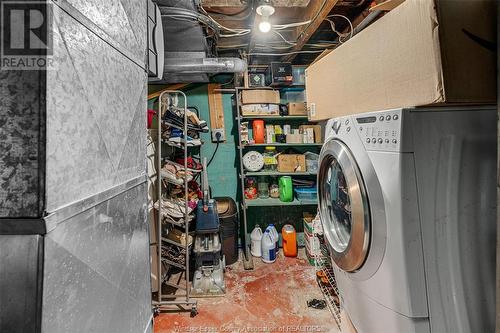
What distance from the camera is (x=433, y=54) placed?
0.70m

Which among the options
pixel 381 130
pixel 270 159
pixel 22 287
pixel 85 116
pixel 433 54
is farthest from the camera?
pixel 270 159

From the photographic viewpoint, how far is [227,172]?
2877 mm

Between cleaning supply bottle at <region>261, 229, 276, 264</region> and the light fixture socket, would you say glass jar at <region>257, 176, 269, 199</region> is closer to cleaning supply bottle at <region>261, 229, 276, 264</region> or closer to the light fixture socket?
cleaning supply bottle at <region>261, 229, 276, 264</region>

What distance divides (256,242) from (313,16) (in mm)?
2216

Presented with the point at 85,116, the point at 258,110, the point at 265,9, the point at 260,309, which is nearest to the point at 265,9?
the point at 265,9

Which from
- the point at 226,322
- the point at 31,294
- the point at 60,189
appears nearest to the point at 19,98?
the point at 60,189

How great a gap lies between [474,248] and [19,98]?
1274 mm

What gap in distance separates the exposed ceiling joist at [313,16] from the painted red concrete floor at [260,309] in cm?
214

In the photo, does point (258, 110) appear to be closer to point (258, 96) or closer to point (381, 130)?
point (258, 96)

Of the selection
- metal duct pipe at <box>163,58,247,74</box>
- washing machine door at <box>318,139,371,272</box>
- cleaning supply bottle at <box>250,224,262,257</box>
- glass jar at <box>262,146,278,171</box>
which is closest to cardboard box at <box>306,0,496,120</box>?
washing machine door at <box>318,139,371,272</box>

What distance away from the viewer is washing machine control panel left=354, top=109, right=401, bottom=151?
786 mm

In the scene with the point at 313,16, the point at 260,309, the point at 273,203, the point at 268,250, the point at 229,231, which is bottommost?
the point at 260,309

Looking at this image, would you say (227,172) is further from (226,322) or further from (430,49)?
(430,49)

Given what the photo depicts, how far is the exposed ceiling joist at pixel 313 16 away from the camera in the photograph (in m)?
1.51
